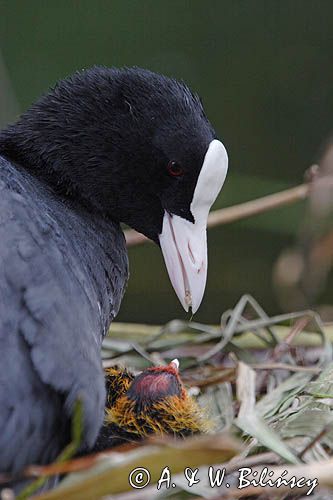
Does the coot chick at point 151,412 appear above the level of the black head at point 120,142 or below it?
below

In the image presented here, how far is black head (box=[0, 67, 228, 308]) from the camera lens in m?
1.89

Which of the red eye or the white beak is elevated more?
the red eye

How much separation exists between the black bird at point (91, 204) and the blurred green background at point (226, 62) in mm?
1511

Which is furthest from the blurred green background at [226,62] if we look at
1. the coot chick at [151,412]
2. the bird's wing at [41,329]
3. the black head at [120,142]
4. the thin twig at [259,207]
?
the bird's wing at [41,329]

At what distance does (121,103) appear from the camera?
6.39 feet

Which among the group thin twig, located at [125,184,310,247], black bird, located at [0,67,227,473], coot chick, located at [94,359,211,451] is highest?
black bird, located at [0,67,227,473]

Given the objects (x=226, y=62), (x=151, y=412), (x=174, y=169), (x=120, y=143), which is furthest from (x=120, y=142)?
(x=226, y=62)

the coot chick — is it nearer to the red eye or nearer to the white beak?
the white beak

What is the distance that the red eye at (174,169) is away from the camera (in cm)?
189

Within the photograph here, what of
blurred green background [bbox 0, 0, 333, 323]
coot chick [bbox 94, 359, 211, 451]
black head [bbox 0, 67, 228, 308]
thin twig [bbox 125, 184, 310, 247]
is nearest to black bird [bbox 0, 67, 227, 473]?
black head [bbox 0, 67, 228, 308]

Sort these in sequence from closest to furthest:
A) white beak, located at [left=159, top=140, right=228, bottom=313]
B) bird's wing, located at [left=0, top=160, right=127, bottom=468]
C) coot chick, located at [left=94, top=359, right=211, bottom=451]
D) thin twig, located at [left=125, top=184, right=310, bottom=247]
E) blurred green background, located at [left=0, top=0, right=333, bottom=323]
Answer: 1. bird's wing, located at [left=0, top=160, right=127, bottom=468]
2. coot chick, located at [left=94, top=359, right=211, bottom=451]
3. white beak, located at [left=159, top=140, right=228, bottom=313]
4. thin twig, located at [left=125, top=184, right=310, bottom=247]
5. blurred green background, located at [left=0, top=0, right=333, bottom=323]

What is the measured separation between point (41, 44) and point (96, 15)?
8.9 inches

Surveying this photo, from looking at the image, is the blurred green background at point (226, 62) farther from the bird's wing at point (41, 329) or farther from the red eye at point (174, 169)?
the bird's wing at point (41, 329)

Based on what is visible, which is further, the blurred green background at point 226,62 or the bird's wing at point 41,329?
the blurred green background at point 226,62
